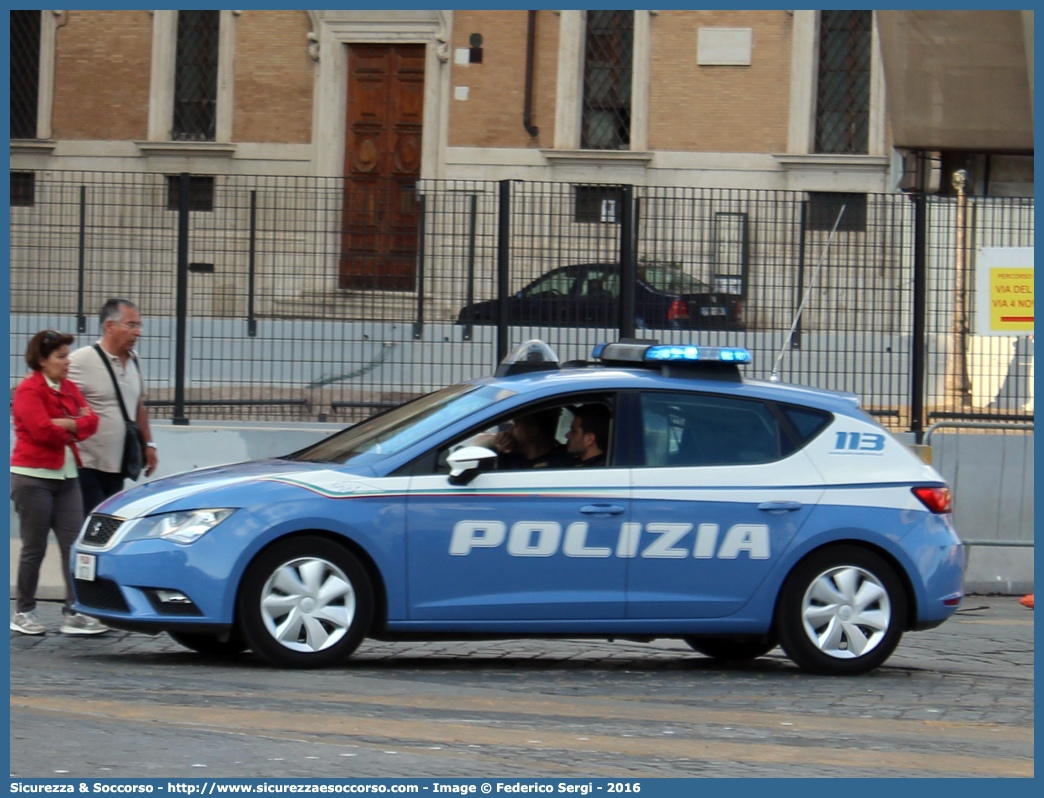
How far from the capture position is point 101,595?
25.0 feet

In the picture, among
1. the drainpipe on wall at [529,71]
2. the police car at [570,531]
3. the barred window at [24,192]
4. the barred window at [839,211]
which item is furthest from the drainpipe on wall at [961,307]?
the drainpipe on wall at [529,71]

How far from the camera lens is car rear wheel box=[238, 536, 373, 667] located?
24.3 feet

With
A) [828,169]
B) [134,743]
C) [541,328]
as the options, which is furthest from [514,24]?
[134,743]

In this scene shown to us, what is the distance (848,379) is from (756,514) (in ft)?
17.0

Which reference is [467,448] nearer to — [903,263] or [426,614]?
[426,614]

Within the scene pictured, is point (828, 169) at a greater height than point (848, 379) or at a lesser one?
greater

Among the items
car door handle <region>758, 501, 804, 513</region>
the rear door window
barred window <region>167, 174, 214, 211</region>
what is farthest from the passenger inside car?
barred window <region>167, 174, 214, 211</region>

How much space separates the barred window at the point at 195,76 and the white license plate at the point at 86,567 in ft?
64.2

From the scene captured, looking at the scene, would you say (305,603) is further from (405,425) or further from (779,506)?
(779,506)

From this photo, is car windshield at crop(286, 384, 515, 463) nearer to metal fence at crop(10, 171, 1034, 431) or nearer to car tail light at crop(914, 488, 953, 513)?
car tail light at crop(914, 488, 953, 513)

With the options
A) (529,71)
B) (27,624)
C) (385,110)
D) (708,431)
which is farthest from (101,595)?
(385,110)

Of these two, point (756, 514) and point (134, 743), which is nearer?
point (134, 743)

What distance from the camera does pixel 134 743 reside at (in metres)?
5.82

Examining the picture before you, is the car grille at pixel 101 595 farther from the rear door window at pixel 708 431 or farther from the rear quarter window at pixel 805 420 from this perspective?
the rear quarter window at pixel 805 420
